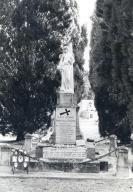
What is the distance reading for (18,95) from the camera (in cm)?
2267

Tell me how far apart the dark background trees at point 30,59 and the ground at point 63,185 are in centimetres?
918

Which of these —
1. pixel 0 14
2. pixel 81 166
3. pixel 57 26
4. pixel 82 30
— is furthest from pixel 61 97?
pixel 82 30

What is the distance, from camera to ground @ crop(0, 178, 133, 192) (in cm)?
1201

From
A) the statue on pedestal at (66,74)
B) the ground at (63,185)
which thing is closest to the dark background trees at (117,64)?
the statue on pedestal at (66,74)

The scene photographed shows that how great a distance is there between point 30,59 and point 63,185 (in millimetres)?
10817

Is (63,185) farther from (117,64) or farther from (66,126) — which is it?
(117,64)

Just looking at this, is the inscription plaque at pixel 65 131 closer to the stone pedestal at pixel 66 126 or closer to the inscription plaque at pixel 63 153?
the stone pedestal at pixel 66 126

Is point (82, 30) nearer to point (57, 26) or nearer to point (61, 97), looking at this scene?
point (57, 26)

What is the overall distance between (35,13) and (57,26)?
56.3 inches

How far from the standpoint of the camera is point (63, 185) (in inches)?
501

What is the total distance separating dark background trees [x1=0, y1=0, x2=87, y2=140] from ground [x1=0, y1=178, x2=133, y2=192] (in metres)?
9.18

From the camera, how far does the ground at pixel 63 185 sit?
12008 mm

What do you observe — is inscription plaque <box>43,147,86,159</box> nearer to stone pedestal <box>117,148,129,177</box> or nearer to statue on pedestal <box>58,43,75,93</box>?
stone pedestal <box>117,148,129,177</box>

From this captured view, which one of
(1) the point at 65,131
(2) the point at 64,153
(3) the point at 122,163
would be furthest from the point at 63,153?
(3) the point at 122,163
